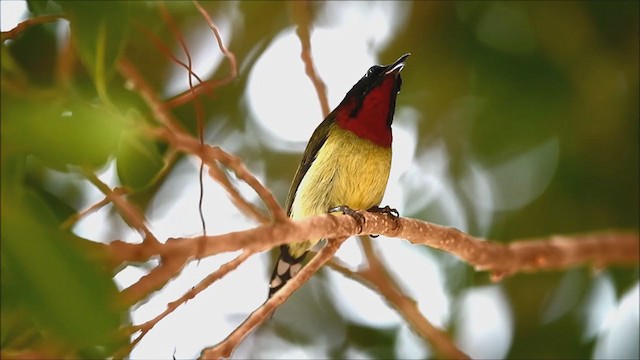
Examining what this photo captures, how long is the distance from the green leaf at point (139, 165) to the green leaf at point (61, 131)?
1.06 ft

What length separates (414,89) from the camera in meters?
2.78

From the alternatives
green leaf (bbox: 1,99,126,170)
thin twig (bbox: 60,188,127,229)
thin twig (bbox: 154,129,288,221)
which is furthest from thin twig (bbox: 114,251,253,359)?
green leaf (bbox: 1,99,126,170)

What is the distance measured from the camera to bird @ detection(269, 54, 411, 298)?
242 cm

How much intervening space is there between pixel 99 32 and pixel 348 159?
140cm

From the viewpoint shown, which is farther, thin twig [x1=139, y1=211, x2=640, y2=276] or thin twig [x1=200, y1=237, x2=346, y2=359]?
thin twig [x1=200, y1=237, x2=346, y2=359]

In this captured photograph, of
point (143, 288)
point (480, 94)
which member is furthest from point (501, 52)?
point (143, 288)

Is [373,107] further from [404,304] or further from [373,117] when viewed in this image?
[404,304]

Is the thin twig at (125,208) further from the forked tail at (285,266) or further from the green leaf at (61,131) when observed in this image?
the forked tail at (285,266)

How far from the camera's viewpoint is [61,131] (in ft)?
3.40

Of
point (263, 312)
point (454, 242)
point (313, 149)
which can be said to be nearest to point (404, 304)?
point (454, 242)

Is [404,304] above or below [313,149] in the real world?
below

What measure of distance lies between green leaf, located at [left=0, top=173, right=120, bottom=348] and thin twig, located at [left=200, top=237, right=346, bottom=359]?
0.52m

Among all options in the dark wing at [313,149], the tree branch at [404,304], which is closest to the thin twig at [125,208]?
the tree branch at [404,304]

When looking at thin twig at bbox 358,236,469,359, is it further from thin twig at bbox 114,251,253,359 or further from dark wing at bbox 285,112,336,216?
thin twig at bbox 114,251,253,359
